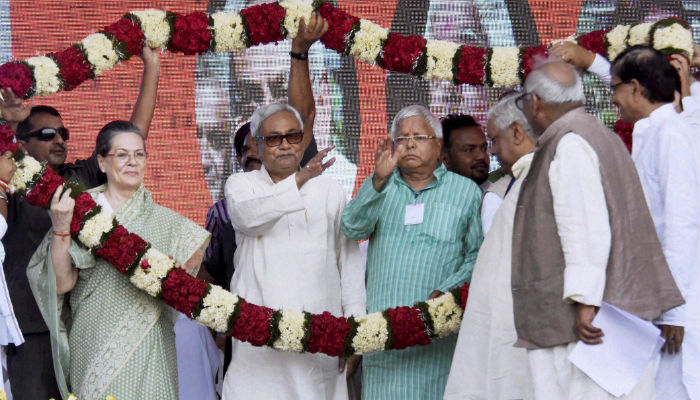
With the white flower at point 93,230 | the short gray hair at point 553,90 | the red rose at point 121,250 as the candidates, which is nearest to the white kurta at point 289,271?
the red rose at point 121,250

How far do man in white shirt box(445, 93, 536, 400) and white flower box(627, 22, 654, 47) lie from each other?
3.36 feet

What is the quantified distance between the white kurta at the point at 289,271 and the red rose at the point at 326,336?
0.58 feet

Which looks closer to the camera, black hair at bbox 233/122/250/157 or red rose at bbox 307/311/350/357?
red rose at bbox 307/311/350/357

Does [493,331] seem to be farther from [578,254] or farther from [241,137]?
[241,137]

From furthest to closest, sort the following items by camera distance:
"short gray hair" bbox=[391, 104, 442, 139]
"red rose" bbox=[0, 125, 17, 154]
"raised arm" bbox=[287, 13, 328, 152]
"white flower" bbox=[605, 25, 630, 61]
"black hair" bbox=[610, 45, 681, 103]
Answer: "raised arm" bbox=[287, 13, 328, 152]
"white flower" bbox=[605, 25, 630, 61]
"short gray hair" bbox=[391, 104, 442, 139]
"red rose" bbox=[0, 125, 17, 154]
"black hair" bbox=[610, 45, 681, 103]

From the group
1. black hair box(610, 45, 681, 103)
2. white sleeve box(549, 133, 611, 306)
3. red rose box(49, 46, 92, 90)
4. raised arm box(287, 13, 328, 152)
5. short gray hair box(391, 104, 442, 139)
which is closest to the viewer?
white sleeve box(549, 133, 611, 306)

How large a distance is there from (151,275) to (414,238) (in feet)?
4.02

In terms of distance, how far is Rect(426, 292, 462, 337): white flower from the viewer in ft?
15.9

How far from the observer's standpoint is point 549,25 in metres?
6.99

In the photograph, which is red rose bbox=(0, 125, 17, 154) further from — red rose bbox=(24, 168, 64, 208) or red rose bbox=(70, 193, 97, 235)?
red rose bbox=(70, 193, 97, 235)

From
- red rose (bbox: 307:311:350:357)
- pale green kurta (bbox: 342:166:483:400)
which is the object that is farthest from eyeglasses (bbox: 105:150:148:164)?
red rose (bbox: 307:311:350:357)

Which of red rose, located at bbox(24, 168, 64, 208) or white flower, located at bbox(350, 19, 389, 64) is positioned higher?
white flower, located at bbox(350, 19, 389, 64)

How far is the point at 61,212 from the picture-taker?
15.5 feet

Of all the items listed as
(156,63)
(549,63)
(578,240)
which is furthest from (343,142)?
(578,240)
